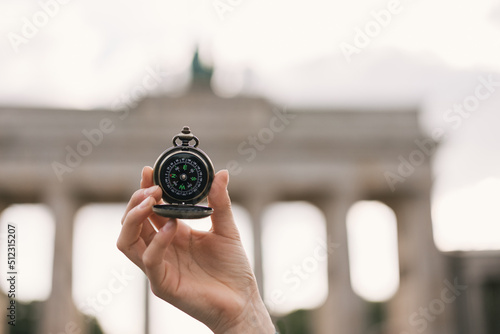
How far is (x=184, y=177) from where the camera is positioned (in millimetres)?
4867

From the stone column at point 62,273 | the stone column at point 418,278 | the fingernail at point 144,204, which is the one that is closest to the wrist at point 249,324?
the fingernail at point 144,204

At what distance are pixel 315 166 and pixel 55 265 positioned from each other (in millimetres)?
22067

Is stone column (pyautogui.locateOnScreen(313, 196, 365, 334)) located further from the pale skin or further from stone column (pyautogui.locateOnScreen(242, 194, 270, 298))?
the pale skin

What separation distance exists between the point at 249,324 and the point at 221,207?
2.77 ft

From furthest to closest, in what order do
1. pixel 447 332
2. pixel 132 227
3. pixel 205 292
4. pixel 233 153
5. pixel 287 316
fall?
pixel 287 316, pixel 233 153, pixel 447 332, pixel 205 292, pixel 132 227

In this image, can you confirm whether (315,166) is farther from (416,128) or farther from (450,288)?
(450,288)

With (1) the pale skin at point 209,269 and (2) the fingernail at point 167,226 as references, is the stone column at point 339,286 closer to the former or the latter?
(1) the pale skin at point 209,269

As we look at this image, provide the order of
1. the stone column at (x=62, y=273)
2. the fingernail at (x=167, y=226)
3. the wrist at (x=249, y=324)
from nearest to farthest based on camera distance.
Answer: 1. the fingernail at (x=167, y=226)
2. the wrist at (x=249, y=324)
3. the stone column at (x=62, y=273)

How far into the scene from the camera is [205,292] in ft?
14.0

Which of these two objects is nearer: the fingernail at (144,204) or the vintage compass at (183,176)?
the fingernail at (144,204)

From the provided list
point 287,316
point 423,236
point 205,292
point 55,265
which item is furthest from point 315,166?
point 205,292

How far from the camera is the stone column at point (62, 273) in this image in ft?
152

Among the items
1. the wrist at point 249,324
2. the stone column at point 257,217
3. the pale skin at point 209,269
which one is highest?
the stone column at point 257,217

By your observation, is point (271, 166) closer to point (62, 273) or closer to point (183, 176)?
point (62, 273)
